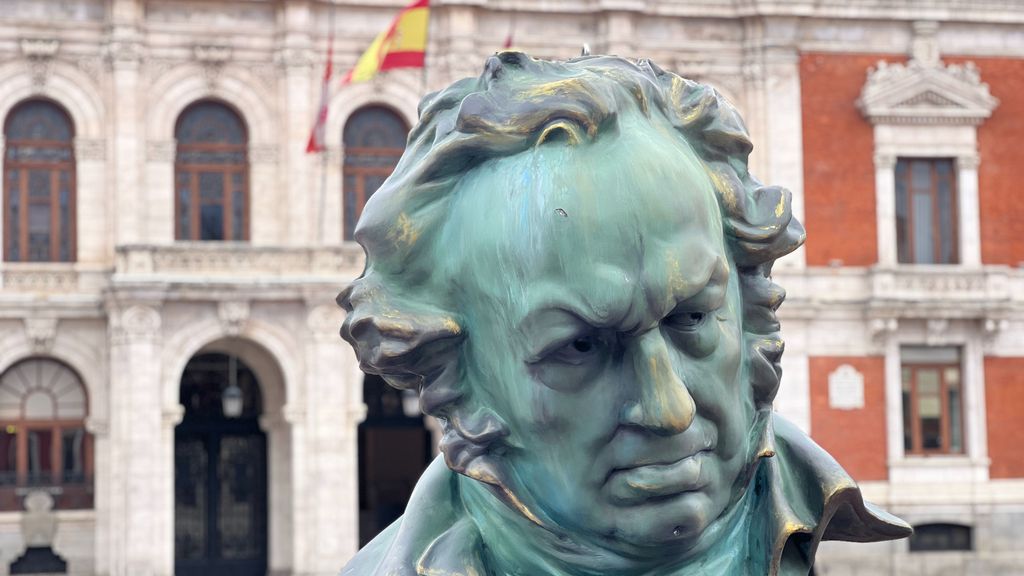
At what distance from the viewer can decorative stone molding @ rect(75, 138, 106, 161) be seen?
20.9 meters

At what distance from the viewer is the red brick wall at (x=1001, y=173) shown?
2316 centimetres

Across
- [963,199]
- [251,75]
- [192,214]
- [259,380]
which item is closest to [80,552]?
[259,380]

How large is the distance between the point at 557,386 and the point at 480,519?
0.71ft

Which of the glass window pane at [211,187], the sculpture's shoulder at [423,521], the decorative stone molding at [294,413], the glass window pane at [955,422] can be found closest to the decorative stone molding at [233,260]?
the glass window pane at [211,187]

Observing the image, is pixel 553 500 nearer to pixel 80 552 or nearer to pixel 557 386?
pixel 557 386

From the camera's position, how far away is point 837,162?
2286cm

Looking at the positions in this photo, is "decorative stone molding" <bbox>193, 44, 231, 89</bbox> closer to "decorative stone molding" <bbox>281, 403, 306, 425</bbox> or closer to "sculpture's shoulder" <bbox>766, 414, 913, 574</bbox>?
"decorative stone molding" <bbox>281, 403, 306, 425</bbox>

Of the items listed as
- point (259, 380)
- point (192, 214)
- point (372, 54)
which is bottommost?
point (259, 380)

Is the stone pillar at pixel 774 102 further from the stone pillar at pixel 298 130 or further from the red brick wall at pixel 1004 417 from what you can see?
the stone pillar at pixel 298 130

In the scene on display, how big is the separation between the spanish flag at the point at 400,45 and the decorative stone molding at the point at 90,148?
13.0 ft

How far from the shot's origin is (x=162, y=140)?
2106 cm

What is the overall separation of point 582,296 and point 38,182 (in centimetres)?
2094

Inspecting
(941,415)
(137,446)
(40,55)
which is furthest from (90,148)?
(941,415)

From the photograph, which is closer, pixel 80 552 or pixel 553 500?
pixel 553 500
